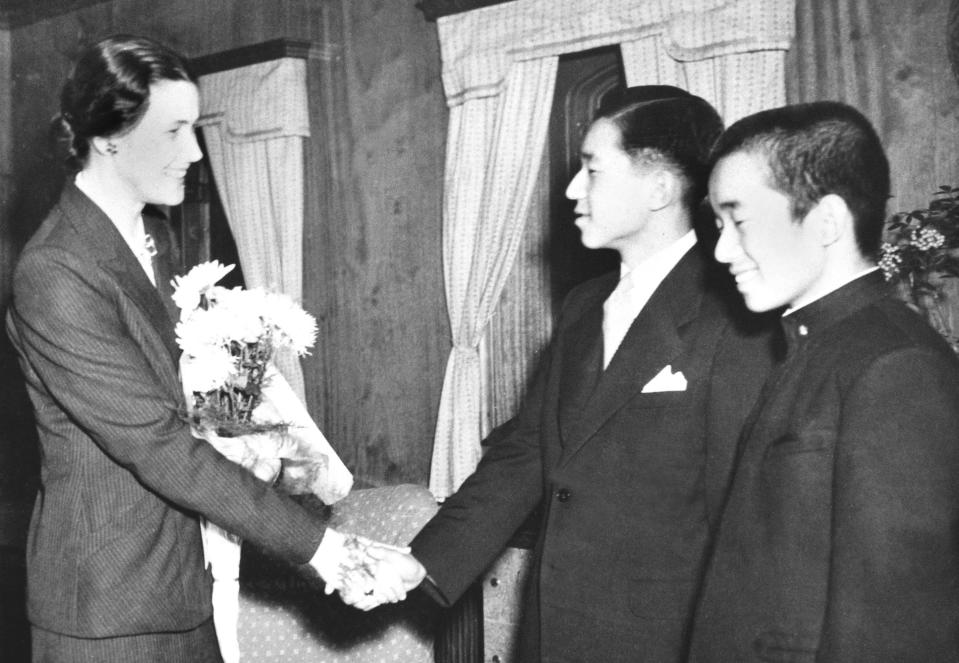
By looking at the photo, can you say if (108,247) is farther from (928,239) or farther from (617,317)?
(928,239)

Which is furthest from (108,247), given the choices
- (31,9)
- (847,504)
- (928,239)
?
(31,9)

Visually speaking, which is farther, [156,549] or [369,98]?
[369,98]

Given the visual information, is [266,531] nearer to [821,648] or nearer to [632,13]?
[821,648]

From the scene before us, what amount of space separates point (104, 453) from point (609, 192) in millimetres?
1297

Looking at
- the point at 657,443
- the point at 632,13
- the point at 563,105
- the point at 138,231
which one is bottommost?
the point at 657,443

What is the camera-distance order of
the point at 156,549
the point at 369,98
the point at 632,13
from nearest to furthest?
the point at 156,549 < the point at 632,13 < the point at 369,98

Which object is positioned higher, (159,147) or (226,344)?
(159,147)

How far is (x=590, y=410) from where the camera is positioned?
2.33 m

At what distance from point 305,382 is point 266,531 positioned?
15.6 feet

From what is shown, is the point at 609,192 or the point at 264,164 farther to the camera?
the point at 264,164

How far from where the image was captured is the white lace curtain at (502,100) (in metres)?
5.17

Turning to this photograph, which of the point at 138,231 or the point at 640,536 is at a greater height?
the point at 138,231

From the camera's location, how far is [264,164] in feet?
23.3

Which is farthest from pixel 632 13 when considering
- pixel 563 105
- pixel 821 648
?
pixel 821 648
